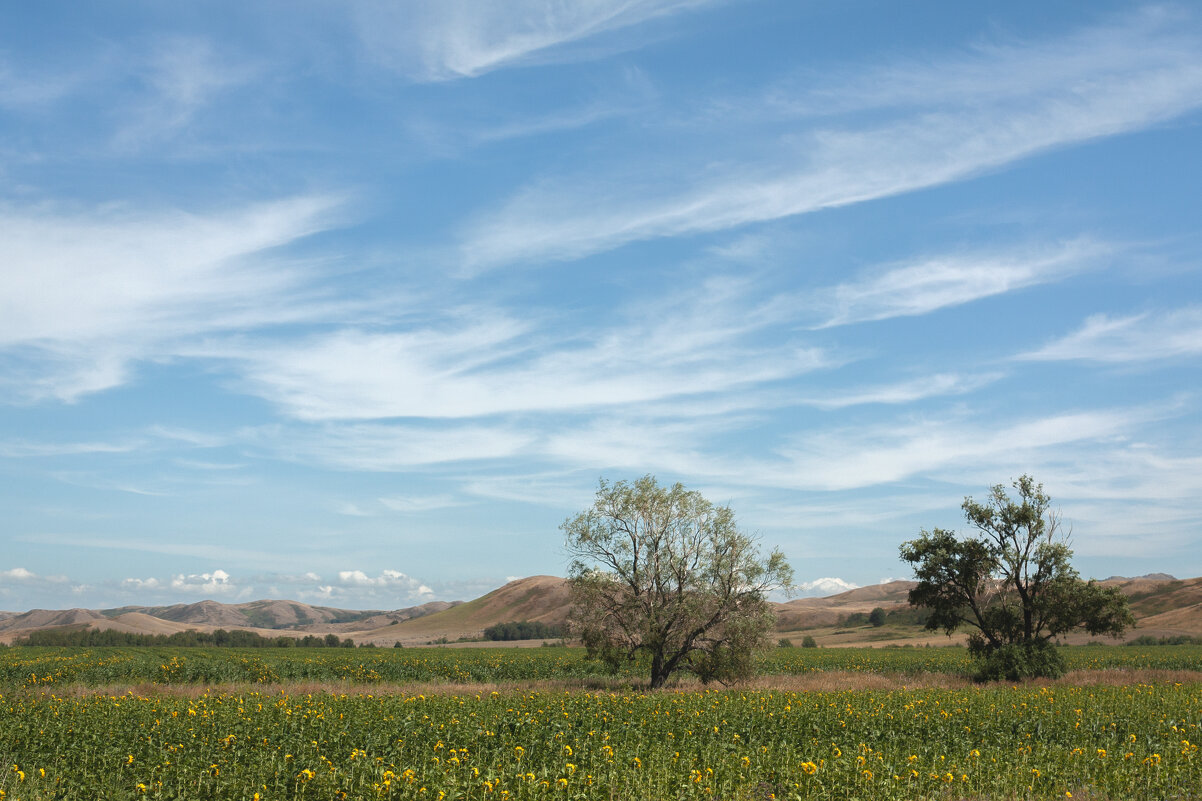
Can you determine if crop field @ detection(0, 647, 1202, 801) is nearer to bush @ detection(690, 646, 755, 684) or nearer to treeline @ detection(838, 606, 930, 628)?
bush @ detection(690, 646, 755, 684)

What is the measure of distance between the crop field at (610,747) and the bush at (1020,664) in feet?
42.8

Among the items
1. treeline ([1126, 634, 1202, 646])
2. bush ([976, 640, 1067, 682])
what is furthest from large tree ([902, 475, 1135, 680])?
treeline ([1126, 634, 1202, 646])

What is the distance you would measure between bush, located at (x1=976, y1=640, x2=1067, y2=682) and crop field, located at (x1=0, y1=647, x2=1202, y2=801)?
42.8ft

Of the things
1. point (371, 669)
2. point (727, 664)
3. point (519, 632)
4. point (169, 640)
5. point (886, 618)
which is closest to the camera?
point (727, 664)

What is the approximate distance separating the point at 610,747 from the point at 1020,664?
3378 cm

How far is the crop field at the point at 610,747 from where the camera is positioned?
42.7 feet

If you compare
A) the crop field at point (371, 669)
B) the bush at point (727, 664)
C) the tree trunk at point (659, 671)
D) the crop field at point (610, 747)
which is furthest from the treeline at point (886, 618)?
the crop field at point (610, 747)

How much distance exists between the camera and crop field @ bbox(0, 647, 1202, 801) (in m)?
13.0

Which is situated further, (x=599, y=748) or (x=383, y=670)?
(x=383, y=670)

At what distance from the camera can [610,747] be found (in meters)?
14.8

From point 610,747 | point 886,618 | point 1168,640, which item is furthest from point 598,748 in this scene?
point 886,618

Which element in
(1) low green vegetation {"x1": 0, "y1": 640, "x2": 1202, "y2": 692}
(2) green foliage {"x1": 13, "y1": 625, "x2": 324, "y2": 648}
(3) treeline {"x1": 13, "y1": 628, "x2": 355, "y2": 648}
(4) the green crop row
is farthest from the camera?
(3) treeline {"x1": 13, "y1": 628, "x2": 355, "y2": 648}

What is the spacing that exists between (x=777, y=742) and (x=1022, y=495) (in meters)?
32.5

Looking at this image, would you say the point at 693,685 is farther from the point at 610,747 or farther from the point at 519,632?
the point at 519,632
